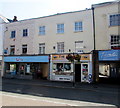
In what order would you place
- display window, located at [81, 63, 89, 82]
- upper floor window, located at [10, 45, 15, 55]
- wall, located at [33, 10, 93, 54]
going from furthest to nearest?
upper floor window, located at [10, 45, 15, 55]
wall, located at [33, 10, 93, 54]
display window, located at [81, 63, 89, 82]

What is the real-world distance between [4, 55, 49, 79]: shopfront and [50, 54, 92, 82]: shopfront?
2042 mm

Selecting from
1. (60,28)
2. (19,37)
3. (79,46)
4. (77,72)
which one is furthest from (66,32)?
(19,37)

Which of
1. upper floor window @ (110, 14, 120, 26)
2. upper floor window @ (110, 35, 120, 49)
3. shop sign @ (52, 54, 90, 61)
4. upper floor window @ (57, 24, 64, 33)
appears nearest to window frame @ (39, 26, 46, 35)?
upper floor window @ (57, 24, 64, 33)

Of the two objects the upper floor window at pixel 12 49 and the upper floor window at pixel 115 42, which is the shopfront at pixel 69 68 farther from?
the upper floor window at pixel 12 49

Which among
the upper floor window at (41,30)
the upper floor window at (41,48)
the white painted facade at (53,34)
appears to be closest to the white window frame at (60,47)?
the white painted facade at (53,34)

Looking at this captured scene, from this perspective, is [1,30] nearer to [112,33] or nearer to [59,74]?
[59,74]

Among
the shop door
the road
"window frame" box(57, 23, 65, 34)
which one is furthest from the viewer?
"window frame" box(57, 23, 65, 34)

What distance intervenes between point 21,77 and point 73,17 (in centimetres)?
1193

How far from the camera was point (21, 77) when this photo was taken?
750 inches

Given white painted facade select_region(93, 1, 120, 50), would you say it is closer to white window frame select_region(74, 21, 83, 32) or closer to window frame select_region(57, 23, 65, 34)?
white window frame select_region(74, 21, 83, 32)

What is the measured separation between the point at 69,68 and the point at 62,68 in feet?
3.24

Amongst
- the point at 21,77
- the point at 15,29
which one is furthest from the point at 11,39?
the point at 21,77

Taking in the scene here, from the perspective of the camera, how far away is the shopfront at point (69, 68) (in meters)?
15.2

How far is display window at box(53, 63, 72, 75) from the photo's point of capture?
16.2 m
